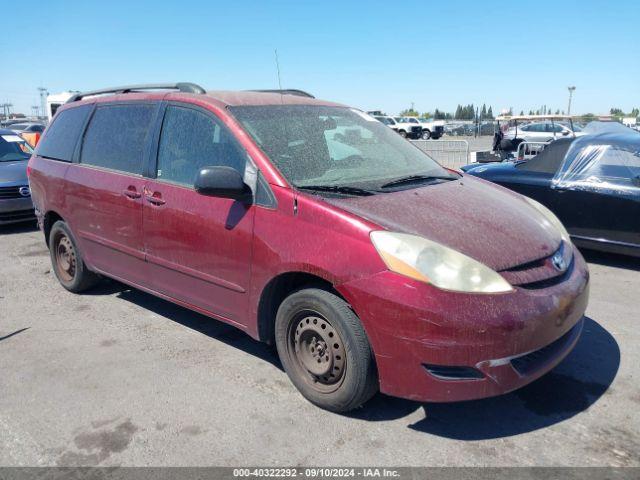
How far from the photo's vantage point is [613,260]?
20.0 ft

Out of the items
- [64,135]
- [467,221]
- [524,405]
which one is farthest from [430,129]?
[524,405]

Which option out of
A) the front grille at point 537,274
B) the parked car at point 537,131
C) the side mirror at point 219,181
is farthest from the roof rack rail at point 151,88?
the parked car at point 537,131

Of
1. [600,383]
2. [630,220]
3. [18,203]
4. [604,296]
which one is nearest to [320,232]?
[600,383]

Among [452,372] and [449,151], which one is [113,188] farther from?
[449,151]

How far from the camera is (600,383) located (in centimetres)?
332

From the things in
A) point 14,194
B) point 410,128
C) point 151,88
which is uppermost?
point 151,88

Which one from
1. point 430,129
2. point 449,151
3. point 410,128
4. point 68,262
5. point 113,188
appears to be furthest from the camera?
point 430,129

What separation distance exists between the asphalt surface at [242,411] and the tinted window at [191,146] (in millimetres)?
1307

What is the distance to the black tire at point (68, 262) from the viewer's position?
498cm

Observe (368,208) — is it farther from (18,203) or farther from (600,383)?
(18,203)

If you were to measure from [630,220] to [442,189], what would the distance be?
2988mm

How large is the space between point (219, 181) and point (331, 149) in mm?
862

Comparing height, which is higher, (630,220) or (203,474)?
(630,220)

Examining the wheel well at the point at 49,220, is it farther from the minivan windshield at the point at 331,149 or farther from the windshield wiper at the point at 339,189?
the windshield wiper at the point at 339,189
